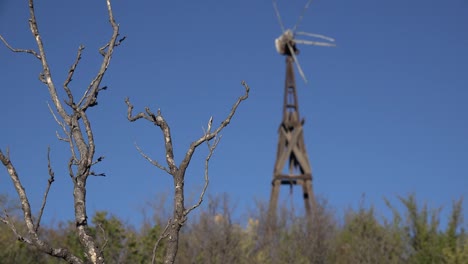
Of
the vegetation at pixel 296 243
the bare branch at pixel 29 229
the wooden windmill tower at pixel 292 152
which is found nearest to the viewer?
the bare branch at pixel 29 229

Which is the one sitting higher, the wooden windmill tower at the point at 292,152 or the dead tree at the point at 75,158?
the wooden windmill tower at the point at 292,152

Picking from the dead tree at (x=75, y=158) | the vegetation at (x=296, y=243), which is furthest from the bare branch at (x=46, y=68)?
the vegetation at (x=296, y=243)

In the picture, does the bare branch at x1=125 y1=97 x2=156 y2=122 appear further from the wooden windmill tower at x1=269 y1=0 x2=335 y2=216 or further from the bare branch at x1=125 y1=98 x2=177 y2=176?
the wooden windmill tower at x1=269 y1=0 x2=335 y2=216

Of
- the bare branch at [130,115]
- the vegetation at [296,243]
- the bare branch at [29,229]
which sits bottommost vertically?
the bare branch at [29,229]

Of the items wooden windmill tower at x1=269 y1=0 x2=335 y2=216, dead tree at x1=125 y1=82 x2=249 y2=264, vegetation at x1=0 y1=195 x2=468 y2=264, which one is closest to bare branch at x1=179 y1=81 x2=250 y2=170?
dead tree at x1=125 y1=82 x2=249 y2=264

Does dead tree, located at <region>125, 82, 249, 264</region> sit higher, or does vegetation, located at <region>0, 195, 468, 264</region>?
vegetation, located at <region>0, 195, 468, 264</region>

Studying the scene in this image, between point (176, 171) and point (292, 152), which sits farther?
point (292, 152)

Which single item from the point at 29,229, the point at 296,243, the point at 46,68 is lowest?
the point at 29,229

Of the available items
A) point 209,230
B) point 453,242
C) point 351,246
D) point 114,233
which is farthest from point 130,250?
point 453,242

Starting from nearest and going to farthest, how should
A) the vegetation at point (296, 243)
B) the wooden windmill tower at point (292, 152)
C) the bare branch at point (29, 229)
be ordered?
the bare branch at point (29, 229) → the vegetation at point (296, 243) → the wooden windmill tower at point (292, 152)

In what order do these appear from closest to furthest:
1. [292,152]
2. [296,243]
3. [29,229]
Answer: [29,229]
[296,243]
[292,152]

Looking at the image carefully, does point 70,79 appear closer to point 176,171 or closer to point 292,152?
point 176,171

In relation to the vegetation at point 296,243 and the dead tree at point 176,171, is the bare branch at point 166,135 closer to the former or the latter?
the dead tree at point 176,171

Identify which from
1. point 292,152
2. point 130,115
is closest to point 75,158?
point 130,115
